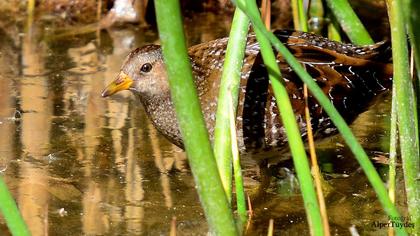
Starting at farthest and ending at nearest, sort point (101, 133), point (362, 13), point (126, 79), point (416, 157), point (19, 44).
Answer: point (362, 13) → point (19, 44) → point (101, 133) → point (126, 79) → point (416, 157)

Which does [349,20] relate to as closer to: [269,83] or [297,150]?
[269,83]

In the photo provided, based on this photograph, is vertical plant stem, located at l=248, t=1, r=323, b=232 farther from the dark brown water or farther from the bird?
the bird

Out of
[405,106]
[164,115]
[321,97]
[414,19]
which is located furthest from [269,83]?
[321,97]

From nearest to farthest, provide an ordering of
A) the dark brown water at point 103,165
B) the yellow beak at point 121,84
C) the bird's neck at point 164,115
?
Result: the dark brown water at point 103,165 < the bird's neck at point 164,115 < the yellow beak at point 121,84

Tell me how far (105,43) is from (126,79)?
7.54 feet

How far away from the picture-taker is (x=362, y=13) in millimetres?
8055

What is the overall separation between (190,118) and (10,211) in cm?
54

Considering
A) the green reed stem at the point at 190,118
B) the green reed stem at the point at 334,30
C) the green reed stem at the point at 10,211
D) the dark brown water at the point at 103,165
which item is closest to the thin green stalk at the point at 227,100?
the green reed stem at the point at 190,118

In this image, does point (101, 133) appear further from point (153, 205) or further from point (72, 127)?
point (153, 205)

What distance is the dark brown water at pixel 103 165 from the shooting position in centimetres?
432

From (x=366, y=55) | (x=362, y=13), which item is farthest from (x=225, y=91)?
(x=362, y=13)

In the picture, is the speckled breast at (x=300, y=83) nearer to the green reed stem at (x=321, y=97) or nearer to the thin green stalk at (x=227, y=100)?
the thin green stalk at (x=227, y=100)

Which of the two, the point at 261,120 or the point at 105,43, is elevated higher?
the point at 105,43

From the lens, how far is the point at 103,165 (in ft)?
16.5
